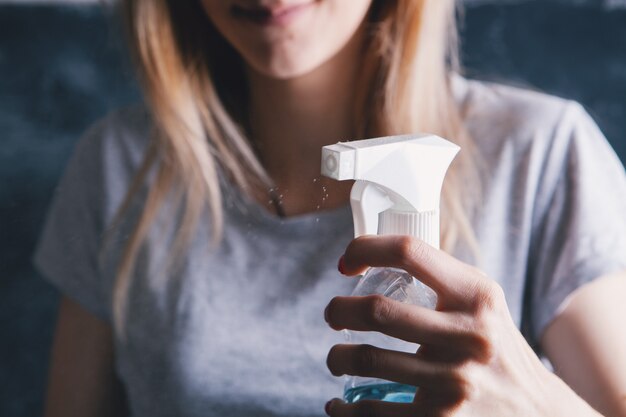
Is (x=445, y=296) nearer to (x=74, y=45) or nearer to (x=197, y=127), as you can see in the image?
(x=197, y=127)

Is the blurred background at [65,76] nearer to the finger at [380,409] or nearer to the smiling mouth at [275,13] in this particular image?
the smiling mouth at [275,13]

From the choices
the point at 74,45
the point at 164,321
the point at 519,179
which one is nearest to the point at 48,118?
the point at 74,45

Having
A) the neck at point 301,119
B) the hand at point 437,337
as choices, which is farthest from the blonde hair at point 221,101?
the hand at point 437,337

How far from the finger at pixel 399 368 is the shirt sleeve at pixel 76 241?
0.28 meters

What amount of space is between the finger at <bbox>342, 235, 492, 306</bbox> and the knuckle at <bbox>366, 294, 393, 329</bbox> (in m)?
0.01

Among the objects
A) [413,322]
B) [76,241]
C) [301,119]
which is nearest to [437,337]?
[413,322]

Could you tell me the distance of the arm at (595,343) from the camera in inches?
15.1

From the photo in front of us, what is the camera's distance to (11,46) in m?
0.51

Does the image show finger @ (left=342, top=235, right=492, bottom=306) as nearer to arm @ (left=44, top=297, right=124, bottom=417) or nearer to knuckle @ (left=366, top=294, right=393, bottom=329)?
knuckle @ (left=366, top=294, right=393, bottom=329)

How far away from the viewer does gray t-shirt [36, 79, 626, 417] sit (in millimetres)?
420

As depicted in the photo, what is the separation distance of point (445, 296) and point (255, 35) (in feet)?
0.58

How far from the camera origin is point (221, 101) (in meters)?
0.43

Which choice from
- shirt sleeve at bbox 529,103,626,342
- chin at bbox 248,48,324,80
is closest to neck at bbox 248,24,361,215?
chin at bbox 248,48,324,80

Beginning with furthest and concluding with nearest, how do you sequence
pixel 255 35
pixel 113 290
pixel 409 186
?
1. pixel 113 290
2. pixel 255 35
3. pixel 409 186
